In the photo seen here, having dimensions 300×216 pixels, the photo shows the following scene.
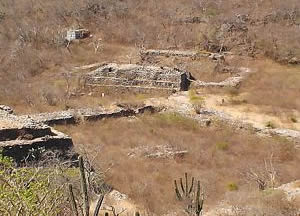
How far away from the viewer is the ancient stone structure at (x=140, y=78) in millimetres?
27922

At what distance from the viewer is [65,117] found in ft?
71.8

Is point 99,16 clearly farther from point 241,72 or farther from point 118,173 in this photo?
point 118,173

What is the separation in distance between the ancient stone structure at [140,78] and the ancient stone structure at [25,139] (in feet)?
37.1

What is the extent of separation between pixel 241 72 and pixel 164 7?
13067 mm

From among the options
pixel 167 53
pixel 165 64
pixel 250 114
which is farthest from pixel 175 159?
pixel 167 53

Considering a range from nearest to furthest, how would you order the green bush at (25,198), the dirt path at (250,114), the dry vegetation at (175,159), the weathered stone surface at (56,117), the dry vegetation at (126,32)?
the green bush at (25,198) < the dry vegetation at (175,159) < the weathered stone surface at (56,117) < the dirt path at (250,114) < the dry vegetation at (126,32)

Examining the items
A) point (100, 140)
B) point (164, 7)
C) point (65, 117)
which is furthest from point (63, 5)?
point (100, 140)

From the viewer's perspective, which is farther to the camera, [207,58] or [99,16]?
[99,16]

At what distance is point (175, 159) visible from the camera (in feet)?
59.7

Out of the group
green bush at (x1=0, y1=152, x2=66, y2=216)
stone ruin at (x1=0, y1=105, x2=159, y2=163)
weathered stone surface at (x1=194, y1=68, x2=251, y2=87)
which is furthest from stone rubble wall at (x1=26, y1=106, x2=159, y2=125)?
green bush at (x1=0, y1=152, x2=66, y2=216)

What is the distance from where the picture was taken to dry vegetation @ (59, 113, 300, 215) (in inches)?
599

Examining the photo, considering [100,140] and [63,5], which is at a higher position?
[63,5]

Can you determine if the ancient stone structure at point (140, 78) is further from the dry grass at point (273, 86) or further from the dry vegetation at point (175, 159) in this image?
the dry vegetation at point (175, 159)

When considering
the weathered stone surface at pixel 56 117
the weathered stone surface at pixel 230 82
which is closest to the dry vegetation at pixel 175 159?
the weathered stone surface at pixel 56 117
